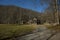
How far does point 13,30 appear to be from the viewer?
2.48 metres

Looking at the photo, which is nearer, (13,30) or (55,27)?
(13,30)

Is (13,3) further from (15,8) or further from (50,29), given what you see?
(50,29)

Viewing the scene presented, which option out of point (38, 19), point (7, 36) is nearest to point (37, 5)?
point (38, 19)

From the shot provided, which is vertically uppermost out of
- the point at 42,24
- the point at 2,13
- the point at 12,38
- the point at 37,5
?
the point at 37,5

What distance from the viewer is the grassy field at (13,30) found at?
7.67ft

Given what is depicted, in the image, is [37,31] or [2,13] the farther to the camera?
[37,31]

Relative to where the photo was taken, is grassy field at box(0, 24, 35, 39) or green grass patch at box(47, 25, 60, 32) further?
green grass patch at box(47, 25, 60, 32)

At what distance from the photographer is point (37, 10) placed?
297cm

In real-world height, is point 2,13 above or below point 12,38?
above

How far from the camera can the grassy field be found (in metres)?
2.34

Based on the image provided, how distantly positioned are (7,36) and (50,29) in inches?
45.9

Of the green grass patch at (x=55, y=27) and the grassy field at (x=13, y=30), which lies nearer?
the grassy field at (x=13, y=30)

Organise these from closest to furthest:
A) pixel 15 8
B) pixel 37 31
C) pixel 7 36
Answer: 1. pixel 7 36
2. pixel 15 8
3. pixel 37 31

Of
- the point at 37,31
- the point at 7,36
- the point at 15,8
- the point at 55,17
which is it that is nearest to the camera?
the point at 7,36
